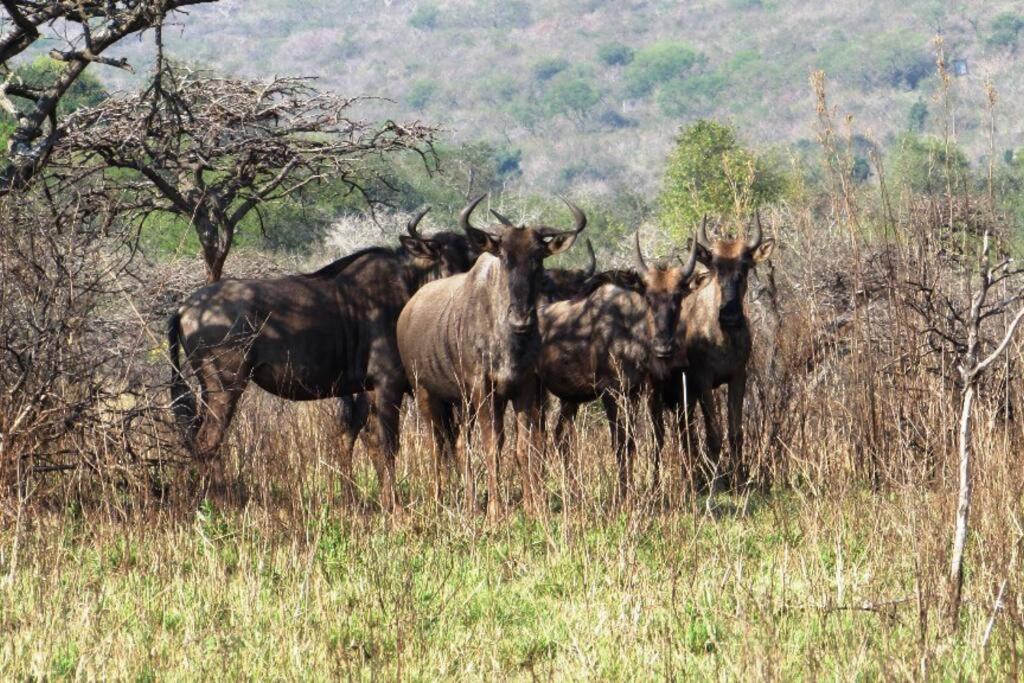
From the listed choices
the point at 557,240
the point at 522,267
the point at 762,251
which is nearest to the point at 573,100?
the point at 762,251

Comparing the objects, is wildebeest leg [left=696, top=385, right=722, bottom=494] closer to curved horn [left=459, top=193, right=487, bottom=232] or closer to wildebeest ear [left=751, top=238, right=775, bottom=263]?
wildebeest ear [left=751, top=238, right=775, bottom=263]

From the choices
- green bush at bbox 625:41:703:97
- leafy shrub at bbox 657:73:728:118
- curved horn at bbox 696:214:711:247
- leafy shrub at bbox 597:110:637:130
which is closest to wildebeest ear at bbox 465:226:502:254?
curved horn at bbox 696:214:711:247

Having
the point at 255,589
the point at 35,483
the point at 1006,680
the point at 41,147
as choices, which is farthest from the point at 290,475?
the point at 1006,680

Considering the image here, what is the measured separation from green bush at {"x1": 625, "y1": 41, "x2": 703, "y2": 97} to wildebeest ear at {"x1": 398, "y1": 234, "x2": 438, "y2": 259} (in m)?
184

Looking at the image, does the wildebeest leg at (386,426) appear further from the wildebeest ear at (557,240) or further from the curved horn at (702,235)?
the curved horn at (702,235)

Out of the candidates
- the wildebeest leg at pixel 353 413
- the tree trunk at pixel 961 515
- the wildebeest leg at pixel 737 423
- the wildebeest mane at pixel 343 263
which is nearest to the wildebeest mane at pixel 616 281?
the wildebeest leg at pixel 737 423

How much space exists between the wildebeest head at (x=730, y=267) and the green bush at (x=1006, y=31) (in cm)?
16965

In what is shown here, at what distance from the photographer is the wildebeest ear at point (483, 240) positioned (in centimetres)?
898

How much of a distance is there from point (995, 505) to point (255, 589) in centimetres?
302

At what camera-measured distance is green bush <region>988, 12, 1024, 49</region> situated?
172 m

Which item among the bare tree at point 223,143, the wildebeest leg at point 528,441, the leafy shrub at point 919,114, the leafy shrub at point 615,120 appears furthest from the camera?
the leafy shrub at point 615,120

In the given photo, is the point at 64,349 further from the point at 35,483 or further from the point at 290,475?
the point at 290,475

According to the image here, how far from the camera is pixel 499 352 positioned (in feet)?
29.3

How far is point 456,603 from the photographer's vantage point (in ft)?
20.3
